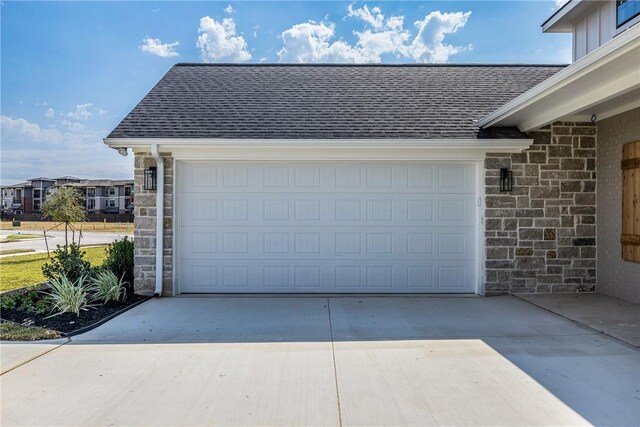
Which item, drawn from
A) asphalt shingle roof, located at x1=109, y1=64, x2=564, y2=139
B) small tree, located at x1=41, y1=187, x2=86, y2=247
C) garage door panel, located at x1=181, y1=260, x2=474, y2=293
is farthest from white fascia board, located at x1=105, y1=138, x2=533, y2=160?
small tree, located at x1=41, y1=187, x2=86, y2=247

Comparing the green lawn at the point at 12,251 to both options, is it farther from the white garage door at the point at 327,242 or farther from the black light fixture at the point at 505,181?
the black light fixture at the point at 505,181

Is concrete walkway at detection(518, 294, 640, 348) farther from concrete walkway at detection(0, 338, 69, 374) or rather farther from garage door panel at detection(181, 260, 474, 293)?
concrete walkway at detection(0, 338, 69, 374)

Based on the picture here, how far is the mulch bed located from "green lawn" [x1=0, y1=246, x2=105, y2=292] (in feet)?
7.99

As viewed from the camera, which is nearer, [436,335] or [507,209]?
[436,335]

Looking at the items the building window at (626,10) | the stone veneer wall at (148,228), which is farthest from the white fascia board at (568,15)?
the stone veneer wall at (148,228)

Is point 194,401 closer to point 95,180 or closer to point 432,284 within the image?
point 432,284

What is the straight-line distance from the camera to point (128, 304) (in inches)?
244

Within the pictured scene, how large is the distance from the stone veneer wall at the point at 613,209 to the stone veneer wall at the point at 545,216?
0.15m

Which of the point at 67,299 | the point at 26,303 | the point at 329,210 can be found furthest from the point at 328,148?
the point at 26,303

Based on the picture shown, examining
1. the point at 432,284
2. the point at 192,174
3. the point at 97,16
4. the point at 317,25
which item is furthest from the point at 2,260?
the point at 432,284

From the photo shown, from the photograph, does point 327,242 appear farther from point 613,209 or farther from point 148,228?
point 613,209

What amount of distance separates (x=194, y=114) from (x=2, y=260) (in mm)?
8697

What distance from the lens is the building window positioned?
650 centimetres

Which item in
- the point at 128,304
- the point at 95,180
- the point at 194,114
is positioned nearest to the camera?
the point at 128,304
